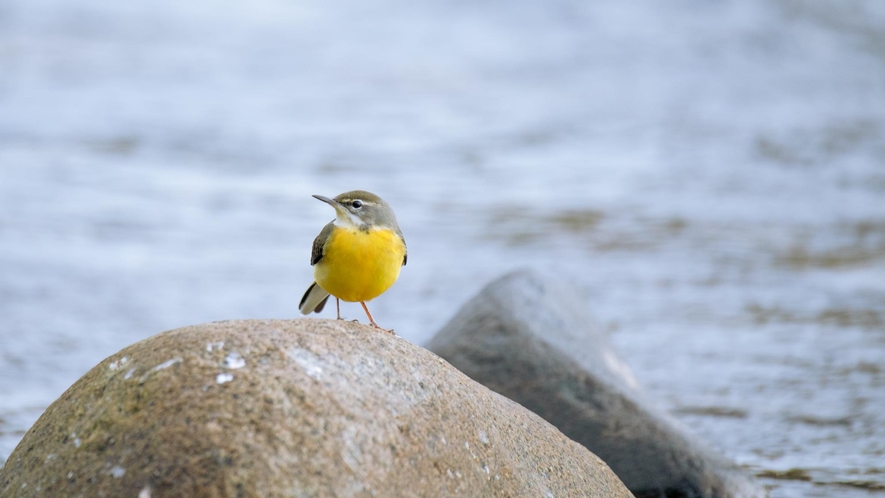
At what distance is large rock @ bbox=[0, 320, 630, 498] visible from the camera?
339cm

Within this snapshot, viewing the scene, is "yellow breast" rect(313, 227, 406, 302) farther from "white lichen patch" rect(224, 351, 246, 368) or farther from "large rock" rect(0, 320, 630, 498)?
"white lichen patch" rect(224, 351, 246, 368)

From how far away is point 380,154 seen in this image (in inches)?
680

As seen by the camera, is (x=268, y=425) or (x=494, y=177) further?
(x=494, y=177)

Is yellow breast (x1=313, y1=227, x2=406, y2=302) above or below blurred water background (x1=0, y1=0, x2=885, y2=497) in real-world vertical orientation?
below

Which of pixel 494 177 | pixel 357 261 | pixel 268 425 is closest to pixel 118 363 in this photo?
pixel 268 425

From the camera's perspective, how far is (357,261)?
450 centimetres

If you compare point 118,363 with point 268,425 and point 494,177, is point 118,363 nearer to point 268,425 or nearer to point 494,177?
point 268,425

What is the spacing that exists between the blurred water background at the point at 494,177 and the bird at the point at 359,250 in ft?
11.4

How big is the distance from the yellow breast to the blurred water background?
11.5 feet

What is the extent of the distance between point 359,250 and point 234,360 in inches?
38.3

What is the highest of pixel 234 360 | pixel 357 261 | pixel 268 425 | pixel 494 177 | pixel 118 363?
pixel 494 177

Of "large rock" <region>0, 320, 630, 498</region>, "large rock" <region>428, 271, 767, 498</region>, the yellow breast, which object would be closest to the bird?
the yellow breast

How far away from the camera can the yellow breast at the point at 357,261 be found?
450 centimetres

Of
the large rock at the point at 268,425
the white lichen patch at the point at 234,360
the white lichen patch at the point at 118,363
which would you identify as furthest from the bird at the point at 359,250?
the white lichen patch at the point at 118,363
